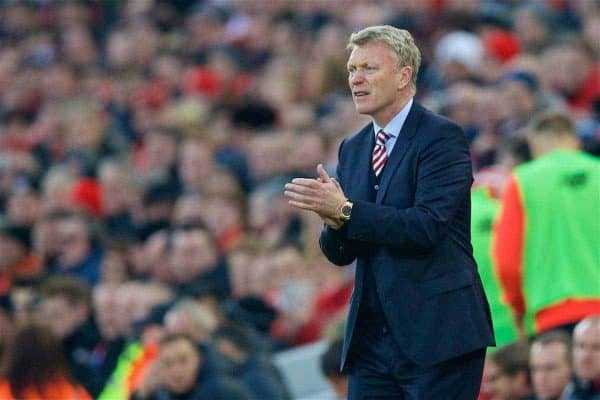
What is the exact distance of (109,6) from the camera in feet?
60.5

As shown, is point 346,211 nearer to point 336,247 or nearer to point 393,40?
point 336,247

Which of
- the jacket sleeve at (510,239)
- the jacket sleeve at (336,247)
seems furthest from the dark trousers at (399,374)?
the jacket sleeve at (510,239)

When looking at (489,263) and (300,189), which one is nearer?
(300,189)

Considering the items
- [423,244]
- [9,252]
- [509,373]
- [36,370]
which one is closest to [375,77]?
[423,244]

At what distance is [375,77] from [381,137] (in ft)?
0.78

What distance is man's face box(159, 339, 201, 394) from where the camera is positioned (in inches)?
294

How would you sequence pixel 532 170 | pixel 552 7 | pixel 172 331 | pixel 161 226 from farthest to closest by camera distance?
pixel 552 7, pixel 161 226, pixel 172 331, pixel 532 170

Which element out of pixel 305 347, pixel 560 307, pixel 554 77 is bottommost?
pixel 305 347

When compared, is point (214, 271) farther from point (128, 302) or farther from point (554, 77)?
point (554, 77)

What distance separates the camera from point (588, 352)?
20.1 feet

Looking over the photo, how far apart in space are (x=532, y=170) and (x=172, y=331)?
2557 millimetres

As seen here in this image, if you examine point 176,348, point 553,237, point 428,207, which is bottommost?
point 176,348

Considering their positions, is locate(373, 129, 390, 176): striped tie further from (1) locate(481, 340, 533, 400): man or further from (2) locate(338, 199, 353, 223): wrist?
(1) locate(481, 340, 533, 400): man

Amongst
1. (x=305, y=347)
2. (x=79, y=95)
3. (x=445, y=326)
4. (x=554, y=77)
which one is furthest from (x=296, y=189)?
(x=79, y=95)
